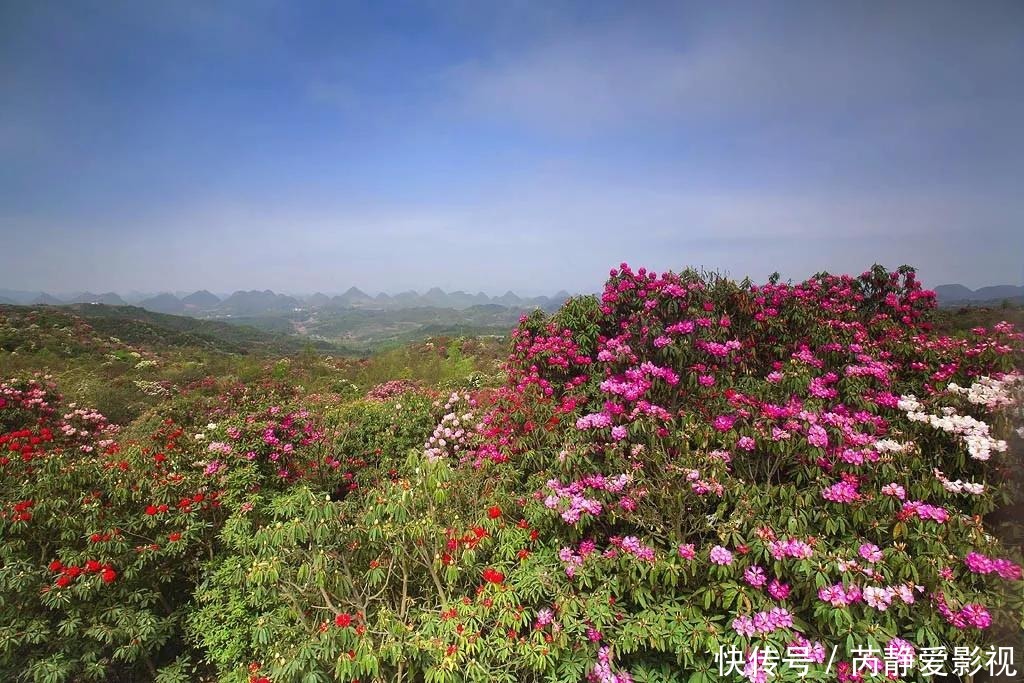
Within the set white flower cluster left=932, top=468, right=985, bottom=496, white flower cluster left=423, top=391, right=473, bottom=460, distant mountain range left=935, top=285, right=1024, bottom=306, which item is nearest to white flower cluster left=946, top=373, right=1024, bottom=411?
distant mountain range left=935, top=285, right=1024, bottom=306

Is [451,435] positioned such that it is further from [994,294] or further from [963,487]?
[994,294]

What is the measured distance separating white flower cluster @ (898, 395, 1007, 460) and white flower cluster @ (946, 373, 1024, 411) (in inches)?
6.3

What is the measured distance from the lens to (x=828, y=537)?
2.71 meters

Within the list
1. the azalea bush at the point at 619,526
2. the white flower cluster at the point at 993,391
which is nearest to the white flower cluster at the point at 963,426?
the azalea bush at the point at 619,526

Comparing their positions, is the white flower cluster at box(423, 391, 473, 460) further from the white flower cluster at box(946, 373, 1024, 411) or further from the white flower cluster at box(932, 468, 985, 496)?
the white flower cluster at box(946, 373, 1024, 411)

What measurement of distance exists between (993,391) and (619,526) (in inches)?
124

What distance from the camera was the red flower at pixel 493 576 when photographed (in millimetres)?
2775

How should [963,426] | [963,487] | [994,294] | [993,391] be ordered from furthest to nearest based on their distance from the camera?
[994,294] → [993,391] → [963,426] → [963,487]

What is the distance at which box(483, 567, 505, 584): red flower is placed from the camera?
2.78 metres

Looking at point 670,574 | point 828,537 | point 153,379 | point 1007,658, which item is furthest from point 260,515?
point 153,379

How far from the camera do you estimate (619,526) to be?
320cm

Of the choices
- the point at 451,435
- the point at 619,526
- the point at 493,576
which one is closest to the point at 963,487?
the point at 619,526

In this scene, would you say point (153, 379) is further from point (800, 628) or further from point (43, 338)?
point (800, 628)

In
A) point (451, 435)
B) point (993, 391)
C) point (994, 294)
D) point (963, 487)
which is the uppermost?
point (994, 294)
